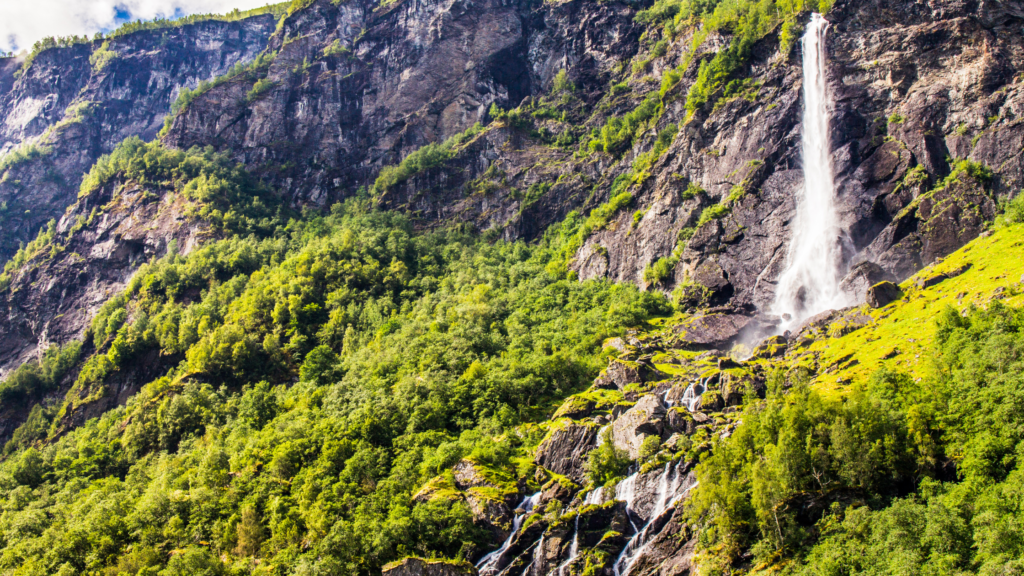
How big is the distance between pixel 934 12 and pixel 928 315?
215 feet

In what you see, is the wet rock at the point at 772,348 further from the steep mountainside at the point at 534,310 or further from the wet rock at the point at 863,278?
the wet rock at the point at 863,278

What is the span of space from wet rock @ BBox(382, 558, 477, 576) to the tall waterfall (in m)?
60.9

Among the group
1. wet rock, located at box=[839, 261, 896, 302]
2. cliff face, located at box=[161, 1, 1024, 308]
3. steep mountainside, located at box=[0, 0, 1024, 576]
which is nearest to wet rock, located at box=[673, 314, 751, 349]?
steep mountainside, located at box=[0, 0, 1024, 576]

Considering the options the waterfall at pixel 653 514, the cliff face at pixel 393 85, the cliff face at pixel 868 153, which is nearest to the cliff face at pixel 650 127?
the cliff face at pixel 868 153

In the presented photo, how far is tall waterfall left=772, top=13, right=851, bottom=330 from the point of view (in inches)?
3725

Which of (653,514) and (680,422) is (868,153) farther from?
(653,514)

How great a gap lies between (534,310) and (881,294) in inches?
2096

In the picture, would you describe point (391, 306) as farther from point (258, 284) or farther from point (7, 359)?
point (7, 359)

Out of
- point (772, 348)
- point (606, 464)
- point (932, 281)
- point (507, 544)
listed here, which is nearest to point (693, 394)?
point (606, 464)

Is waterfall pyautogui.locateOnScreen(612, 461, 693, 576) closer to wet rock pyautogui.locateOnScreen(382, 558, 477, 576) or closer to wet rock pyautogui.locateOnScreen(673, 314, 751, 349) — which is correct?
wet rock pyautogui.locateOnScreen(382, 558, 477, 576)

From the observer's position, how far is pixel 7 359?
136m

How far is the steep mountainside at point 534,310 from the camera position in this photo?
5441cm

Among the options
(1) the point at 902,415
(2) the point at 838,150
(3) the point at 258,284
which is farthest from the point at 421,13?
(1) the point at 902,415

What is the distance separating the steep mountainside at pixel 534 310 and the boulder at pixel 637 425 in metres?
0.35
